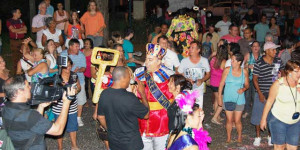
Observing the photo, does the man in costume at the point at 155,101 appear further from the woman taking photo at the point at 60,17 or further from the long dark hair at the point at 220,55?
the woman taking photo at the point at 60,17

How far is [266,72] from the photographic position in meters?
6.59

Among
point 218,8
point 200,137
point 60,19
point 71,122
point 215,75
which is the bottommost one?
point 71,122

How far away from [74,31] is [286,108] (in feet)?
19.8

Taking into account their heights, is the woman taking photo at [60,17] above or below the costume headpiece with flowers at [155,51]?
above

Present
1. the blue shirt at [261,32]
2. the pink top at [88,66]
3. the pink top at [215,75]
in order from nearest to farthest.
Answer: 1. the pink top at [215,75]
2. the pink top at [88,66]
3. the blue shirt at [261,32]

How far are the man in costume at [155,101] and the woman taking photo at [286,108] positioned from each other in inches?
55.9

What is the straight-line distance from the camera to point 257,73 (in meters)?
6.71

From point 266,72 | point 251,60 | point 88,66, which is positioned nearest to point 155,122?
point 266,72

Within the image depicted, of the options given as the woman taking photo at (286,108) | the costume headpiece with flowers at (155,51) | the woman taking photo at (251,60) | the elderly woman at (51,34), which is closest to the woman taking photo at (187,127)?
the costume headpiece with flowers at (155,51)

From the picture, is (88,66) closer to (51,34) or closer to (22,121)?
(51,34)

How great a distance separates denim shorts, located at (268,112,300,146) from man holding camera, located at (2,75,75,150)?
3048mm

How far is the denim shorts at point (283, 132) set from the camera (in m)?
5.38

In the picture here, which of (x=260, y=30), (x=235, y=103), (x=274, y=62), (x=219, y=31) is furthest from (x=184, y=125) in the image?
(x=260, y=30)

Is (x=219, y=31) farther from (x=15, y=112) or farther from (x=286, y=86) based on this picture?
(x=15, y=112)
